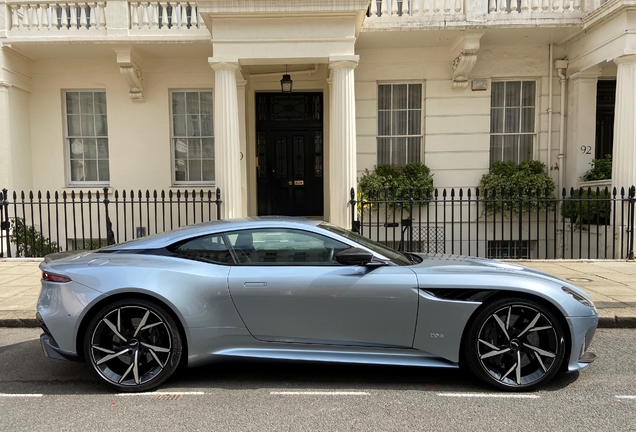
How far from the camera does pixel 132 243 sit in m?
3.96

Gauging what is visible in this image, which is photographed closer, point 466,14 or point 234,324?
point 234,324

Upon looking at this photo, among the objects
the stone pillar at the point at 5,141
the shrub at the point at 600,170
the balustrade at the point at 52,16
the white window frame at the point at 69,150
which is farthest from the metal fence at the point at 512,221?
the stone pillar at the point at 5,141

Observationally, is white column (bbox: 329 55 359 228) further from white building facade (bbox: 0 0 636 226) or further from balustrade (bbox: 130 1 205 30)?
balustrade (bbox: 130 1 205 30)

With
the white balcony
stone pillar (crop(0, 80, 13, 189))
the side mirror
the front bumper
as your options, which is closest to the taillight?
the side mirror

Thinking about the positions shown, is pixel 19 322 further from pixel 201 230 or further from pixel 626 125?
pixel 626 125

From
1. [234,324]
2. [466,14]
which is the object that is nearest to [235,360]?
[234,324]

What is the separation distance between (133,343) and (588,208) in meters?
8.99

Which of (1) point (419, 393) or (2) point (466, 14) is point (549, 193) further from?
(1) point (419, 393)

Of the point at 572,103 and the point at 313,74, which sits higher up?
the point at 313,74

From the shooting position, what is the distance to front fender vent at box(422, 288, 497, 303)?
3.52m

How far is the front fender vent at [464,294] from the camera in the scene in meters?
3.52

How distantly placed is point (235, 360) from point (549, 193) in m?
8.98

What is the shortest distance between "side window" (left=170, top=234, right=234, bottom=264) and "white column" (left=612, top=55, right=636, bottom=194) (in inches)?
332

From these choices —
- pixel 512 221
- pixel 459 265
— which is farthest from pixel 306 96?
pixel 459 265
